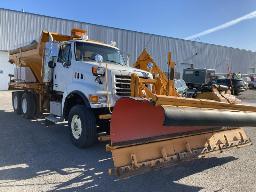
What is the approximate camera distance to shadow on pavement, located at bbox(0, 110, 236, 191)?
5336 millimetres

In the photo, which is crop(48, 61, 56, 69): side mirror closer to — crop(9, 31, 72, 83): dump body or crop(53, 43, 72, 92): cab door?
crop(53, 43, 72, 92): cab door

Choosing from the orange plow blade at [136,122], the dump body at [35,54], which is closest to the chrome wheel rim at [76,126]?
the orange plow blade at [136,122]

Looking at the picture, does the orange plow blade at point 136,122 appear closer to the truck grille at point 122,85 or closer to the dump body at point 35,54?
the truck grille at point 122,85

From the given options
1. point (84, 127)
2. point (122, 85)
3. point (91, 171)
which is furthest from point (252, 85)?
point (91, 171)

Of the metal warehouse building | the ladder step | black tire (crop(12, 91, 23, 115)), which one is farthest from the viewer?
the metal warehouse building

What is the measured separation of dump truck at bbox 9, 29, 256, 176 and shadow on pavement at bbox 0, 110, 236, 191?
1.22ft

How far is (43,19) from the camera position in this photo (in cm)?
2889

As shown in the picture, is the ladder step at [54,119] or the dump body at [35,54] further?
the dump body at [35,54]

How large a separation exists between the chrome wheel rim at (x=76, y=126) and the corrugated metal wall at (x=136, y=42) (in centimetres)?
899

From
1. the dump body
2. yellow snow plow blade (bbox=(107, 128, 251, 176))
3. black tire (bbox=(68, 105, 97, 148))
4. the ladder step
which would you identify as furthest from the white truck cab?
yellow snow plow blade (bbox=(107, 128, 251, 176))

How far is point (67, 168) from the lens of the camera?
6.16m

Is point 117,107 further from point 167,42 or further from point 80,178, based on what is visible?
point 167,42

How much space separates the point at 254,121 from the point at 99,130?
3.39 m

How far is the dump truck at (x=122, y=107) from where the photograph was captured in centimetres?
527
